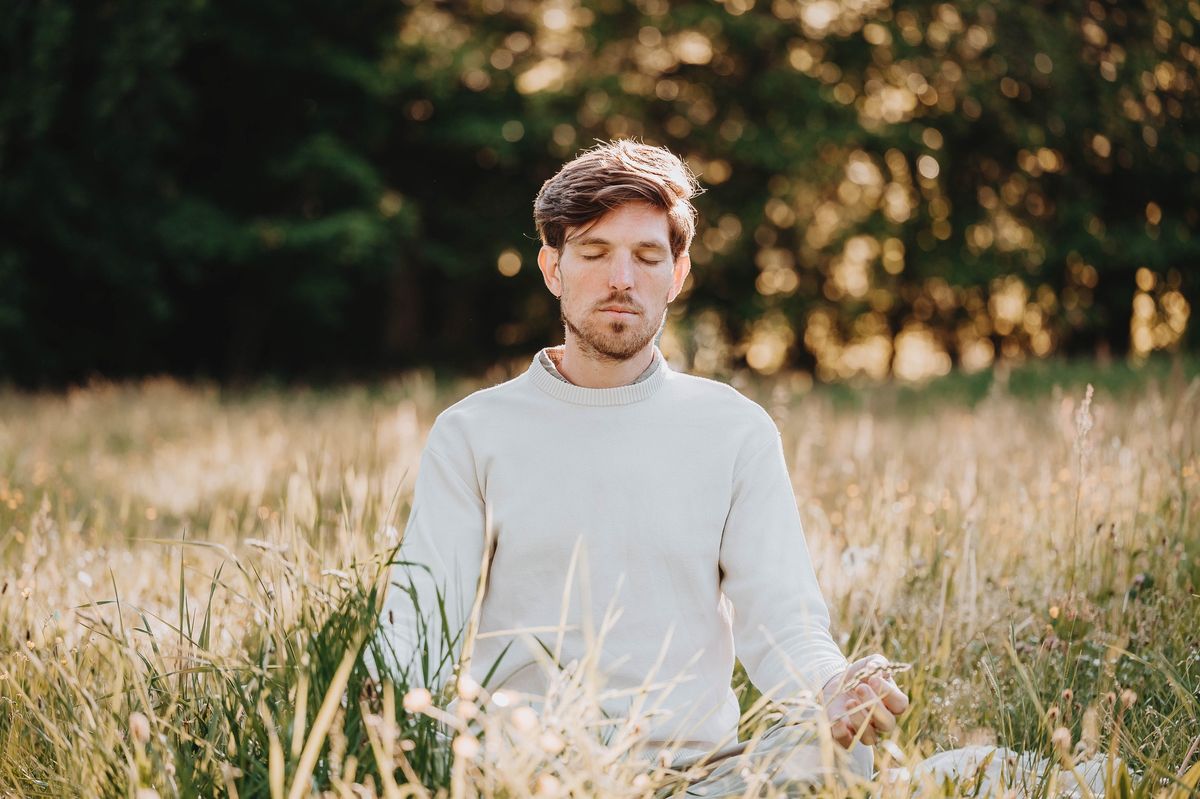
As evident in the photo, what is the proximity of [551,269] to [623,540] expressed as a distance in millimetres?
719

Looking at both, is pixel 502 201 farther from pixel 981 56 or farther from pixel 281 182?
pixel 981 56

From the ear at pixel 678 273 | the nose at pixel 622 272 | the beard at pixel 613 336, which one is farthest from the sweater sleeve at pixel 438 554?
the ear at pixel 678 273

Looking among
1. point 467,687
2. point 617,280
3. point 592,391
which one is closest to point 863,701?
point 467,687

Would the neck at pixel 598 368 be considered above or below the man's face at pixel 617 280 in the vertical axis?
below

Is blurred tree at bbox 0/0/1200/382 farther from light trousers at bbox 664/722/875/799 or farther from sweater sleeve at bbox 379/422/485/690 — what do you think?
light trousers at bbox 664/722/875/799

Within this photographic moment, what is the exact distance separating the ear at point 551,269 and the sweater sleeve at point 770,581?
616mm

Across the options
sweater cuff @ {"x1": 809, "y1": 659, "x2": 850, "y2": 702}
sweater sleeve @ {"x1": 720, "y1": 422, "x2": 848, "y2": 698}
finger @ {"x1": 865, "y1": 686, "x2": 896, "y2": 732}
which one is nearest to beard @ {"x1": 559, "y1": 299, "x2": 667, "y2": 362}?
sweater sleeve @ {"x1": 720, "y1": 422, "x2": 848, "y2": 698}

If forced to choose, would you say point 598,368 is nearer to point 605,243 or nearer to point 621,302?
point 621,302

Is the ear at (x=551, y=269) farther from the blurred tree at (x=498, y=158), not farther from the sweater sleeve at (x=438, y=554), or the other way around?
the blurred tree at (x=498, y=158)

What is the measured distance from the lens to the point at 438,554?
2.37 meters

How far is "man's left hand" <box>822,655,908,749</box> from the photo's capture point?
6.40ft

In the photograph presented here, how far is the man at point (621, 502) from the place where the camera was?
2.36 meters

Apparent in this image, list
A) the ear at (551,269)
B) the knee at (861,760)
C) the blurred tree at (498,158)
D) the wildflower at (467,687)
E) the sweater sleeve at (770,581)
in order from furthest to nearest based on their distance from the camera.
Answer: the blurred tree at (498,158) → the ear at (551,269) → the sweater sleeve at (770,581) → the knee at (861,760) → the wildflower at (467,687)

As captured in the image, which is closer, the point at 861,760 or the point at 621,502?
the point at 861,760
